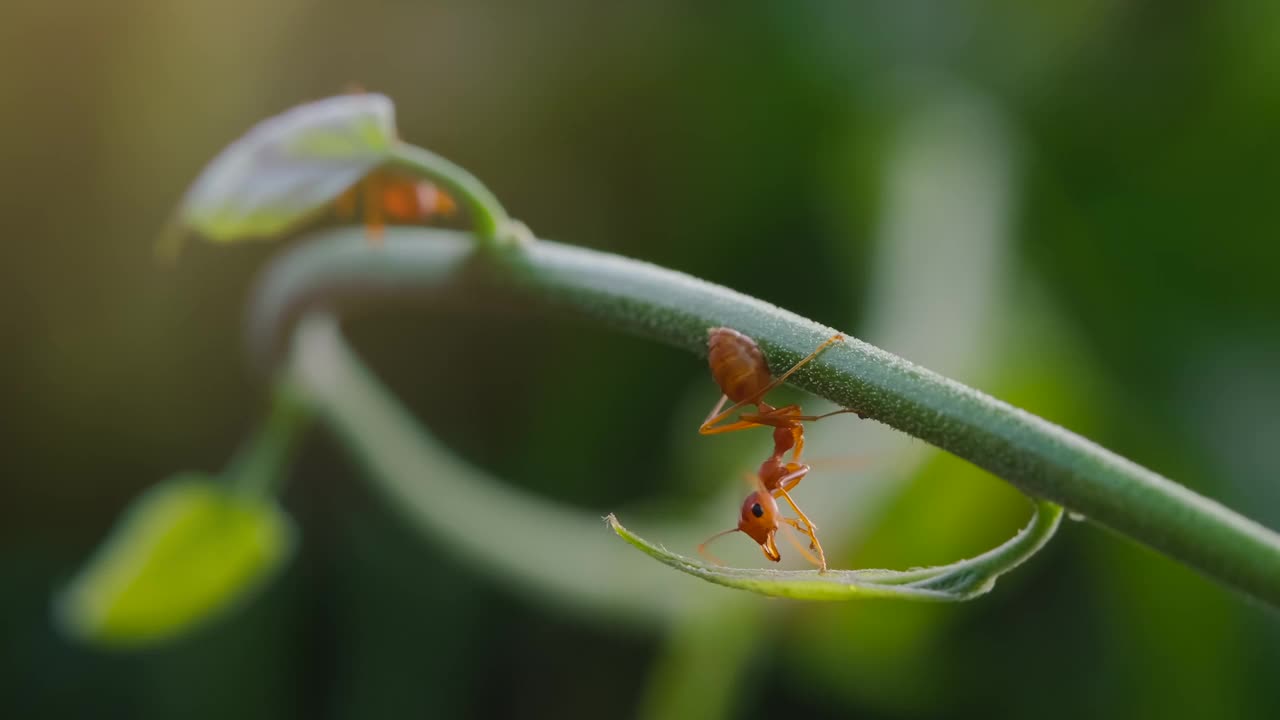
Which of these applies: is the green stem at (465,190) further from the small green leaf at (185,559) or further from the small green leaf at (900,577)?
the small green leaf at (185,559)

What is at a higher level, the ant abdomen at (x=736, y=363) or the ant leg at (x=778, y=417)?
the ant abdomen at (x=736, y=363)

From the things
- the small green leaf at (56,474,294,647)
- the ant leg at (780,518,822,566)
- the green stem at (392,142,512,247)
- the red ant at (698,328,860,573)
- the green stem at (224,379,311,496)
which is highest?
the green stem at (392,142,512,247)

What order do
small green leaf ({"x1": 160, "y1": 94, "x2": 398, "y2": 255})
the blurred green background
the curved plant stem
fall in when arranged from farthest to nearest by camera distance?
the blurred green background
small green leaf ({"x1": 160, "y1": 94, "x2": 398, "y2": 255})
the curved plant stem

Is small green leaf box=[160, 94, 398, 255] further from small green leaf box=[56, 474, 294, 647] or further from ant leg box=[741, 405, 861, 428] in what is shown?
small green leaf box=[56, 474, 294, 647]

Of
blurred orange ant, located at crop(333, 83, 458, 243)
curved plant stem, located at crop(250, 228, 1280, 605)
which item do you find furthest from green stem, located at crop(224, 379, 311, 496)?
curved plant stem, located at crop(250, 228, 1280, 605)

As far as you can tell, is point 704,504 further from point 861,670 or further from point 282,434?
point 282,434

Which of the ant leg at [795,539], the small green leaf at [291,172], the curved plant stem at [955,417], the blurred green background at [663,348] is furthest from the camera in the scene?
the blurred green background at [663,348]

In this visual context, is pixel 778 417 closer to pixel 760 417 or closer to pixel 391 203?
pixel 760 417

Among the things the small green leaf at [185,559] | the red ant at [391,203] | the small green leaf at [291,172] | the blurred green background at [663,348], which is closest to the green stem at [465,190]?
the small green leaf at [291,172]
